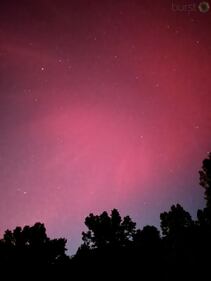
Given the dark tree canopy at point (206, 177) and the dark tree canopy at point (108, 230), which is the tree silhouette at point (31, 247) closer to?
the dark tree canopy at point (108, 230)

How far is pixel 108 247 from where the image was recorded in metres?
51.4

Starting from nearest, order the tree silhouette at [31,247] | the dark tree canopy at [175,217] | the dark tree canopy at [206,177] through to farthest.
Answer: the dark tree canopy at [206,177]
the tree silhouette at [31,247]
the dark tree canopy at [175,217]

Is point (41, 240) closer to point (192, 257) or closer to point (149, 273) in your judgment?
point (149, 273)

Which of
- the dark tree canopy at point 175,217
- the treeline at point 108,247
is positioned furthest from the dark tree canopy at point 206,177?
the dark tree canopy at point 175,217

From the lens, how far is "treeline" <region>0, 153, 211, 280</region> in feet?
149

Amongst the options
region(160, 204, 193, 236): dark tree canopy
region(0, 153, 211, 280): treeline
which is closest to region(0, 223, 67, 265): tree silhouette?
region(0, 153, 211, 280): treeline

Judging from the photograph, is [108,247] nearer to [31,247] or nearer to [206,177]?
[31,247]

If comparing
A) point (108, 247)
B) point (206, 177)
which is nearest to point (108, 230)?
point (108, 247)

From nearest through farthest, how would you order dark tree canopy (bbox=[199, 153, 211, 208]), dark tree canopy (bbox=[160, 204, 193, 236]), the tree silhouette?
dark tree canopy (bbox=[199, 153, 211, 208]) → the tree silhouette → dark tree canopy (bbox=[160, 204, 193, 236])

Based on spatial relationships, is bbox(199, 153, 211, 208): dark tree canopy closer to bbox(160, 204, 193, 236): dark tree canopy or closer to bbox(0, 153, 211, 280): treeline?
bbox(0, 153, 211, 280): treeline

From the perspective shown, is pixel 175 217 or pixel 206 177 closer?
pixel 206 177

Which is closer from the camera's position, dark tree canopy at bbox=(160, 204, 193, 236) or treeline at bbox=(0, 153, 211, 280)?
treeline at bbox=(0, 153, 211, 280)

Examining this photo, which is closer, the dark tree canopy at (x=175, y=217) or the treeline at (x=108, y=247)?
the treeline at (x=108, y=247)

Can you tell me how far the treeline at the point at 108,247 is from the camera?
45438 millimetres
